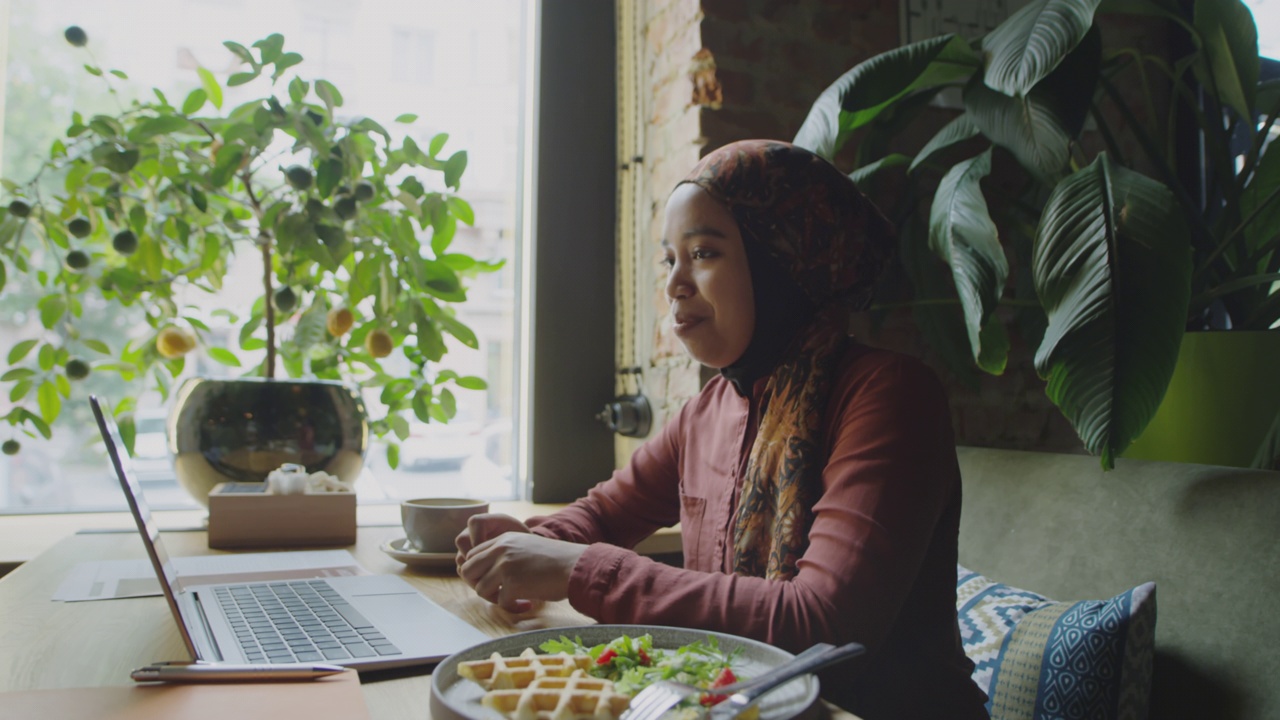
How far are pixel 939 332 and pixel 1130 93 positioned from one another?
36.2 inches

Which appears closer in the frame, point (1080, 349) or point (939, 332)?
point (1080, 349)

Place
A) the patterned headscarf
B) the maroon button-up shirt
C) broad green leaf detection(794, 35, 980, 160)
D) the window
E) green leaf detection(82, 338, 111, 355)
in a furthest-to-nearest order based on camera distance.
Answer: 1. the window
2. green leaf detection(82, 338, 111, 355)
3. broad green leaf detection(794, 35, 980, 160)
4. the patterned headscarf
5. the maroon button-up shirt

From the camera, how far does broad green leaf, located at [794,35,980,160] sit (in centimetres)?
147

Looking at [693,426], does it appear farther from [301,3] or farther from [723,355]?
[301,3]

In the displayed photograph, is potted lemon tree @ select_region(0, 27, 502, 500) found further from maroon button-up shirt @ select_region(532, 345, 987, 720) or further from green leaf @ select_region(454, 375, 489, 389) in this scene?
maroon button-up shirt @ select_region(532, 345, 987, 720)

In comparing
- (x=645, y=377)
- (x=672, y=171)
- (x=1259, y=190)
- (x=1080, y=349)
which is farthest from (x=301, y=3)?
(x=1259, y=190)

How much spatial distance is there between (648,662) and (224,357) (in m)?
1.52

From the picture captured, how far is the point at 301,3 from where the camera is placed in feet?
7.10

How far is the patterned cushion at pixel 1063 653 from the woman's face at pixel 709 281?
51 centimetres

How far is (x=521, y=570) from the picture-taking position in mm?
943

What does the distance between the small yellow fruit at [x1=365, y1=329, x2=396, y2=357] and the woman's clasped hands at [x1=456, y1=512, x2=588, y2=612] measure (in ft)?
2.78

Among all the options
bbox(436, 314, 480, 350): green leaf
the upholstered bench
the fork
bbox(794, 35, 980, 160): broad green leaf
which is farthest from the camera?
bbox(436, 314, 480, 350): green leaf

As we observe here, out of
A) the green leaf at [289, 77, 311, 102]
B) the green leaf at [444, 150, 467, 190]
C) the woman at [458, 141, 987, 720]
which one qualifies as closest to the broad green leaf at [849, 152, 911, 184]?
the woman at [458, 141, 987, 720]

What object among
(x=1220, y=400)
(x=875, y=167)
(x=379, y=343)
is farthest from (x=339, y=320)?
(x=1220, y=400)
